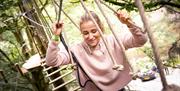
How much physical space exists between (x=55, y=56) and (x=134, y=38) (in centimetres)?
48

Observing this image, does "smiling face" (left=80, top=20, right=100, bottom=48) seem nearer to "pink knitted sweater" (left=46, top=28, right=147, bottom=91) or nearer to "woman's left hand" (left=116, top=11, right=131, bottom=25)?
"pink knitted sweater" (left=46, top=28, right=147, bottom=91)

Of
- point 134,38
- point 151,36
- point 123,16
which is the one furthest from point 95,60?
point 151,36

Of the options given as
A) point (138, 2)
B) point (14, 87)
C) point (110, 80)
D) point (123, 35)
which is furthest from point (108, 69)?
point (14, 87)

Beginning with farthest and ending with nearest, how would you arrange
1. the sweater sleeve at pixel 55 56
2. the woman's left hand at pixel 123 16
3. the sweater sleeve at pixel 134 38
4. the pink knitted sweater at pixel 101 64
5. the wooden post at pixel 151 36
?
1. the pink knitted sweater at pixel 101 64
2. the sweater sleeve at pixel 55 56
3. the sweater sleeve at pixel 134 38
4. the woman's left hand at pixel 123 16
5. the wooden post at pixel 151 36

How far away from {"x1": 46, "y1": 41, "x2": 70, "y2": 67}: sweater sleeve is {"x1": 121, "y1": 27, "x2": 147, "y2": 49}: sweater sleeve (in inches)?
15.2

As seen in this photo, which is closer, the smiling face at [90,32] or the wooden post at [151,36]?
the wooden post at [151,36]

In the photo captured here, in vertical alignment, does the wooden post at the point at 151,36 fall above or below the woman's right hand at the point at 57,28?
above

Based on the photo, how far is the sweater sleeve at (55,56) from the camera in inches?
80.9

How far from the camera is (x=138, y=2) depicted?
899 mm

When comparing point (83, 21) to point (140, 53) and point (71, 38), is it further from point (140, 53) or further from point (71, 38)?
point (140, 53)

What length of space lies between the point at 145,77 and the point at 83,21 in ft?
27.3

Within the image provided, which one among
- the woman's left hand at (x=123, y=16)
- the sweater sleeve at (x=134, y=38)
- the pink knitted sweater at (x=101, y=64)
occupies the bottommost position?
the pink knitted sweater at (x=101, y=64)

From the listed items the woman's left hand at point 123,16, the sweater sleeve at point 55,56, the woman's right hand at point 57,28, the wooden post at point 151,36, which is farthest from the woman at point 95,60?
the wooden post at point 151,36

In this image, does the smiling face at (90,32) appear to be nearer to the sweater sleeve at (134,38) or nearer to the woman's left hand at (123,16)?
the sweater sleeve at (134,38)
